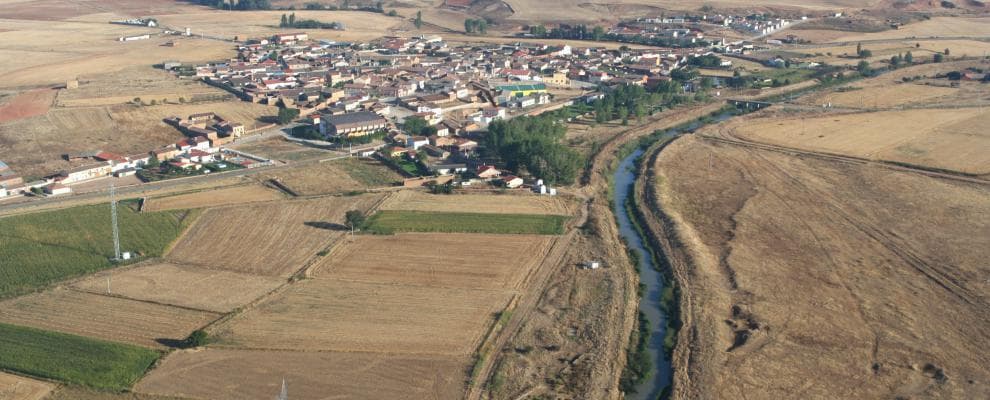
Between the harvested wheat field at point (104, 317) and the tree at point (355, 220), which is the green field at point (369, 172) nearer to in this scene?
the tree at point (355, 220)

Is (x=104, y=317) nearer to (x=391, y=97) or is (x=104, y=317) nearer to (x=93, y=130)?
(x=93, y=130)

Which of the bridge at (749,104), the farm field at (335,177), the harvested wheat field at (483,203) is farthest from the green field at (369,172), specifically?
the bridge at (749,104)

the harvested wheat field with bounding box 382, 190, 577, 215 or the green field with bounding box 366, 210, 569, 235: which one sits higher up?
the harvested wheat field with bounding box 382, 190, 577, 215

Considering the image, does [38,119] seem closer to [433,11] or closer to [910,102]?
[910,102]

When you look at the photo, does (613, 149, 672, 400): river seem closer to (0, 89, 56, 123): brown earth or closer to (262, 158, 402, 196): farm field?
(262, 158, 402, 196): farm field

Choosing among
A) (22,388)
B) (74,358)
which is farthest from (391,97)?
(22,388)

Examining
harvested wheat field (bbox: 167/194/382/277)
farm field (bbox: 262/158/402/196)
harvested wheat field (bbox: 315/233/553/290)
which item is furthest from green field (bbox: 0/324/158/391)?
farm field (bbox: 262/158/402/196)
